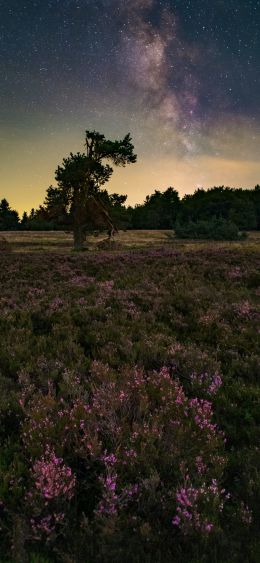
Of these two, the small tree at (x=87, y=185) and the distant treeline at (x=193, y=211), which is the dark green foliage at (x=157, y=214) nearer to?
the distant treeline at (x=193, y=211)

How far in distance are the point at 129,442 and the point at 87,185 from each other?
35.8 m

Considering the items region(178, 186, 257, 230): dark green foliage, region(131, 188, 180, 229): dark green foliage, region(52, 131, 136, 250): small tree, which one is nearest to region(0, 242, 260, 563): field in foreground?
region(52, 131, 136, 250): small tree

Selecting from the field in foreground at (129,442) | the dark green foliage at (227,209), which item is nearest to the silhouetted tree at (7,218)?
the dark green foliage at (227,209)

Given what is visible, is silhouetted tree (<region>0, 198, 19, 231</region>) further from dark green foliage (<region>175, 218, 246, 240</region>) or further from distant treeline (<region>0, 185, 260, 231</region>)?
dark green foliage (<region>175, 218, 246, 240</region>)

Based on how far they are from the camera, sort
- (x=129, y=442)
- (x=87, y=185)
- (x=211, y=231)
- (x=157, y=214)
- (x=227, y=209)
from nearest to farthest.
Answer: (x=129, y=442) → (x=87, y=185) → (x=211, y=231) → (x=227, y=209) → (x=157, y=214)

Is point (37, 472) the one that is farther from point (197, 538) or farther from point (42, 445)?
point (197, 538)

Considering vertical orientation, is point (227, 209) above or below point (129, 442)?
above

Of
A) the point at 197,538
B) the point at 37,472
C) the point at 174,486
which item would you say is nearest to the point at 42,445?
the point at 37,472

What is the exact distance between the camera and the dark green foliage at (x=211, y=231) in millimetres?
59719

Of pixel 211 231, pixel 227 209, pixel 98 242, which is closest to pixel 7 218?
pixel 227 209

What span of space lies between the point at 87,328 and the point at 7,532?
5.63m

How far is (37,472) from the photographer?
12.0 ft

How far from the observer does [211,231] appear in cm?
6372

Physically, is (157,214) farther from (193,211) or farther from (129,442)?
(129,442)
